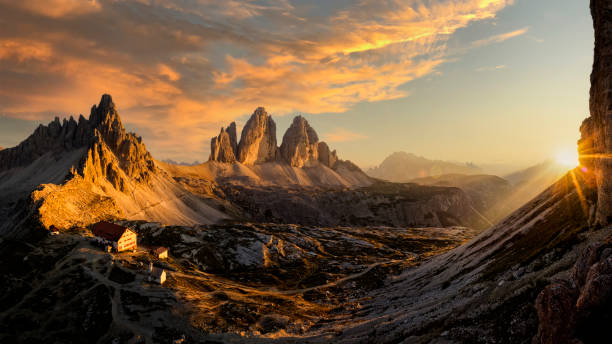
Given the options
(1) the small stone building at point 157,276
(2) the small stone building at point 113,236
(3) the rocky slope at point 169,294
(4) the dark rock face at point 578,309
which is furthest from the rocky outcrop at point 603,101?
(2) the small stone building at point 113,236

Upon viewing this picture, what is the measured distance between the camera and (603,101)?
47.7 meters

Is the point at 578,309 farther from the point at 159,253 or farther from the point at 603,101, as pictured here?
the point at 159,253

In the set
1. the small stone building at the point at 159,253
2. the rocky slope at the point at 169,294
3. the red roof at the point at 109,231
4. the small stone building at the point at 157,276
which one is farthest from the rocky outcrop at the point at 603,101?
the red roof at the point at 109,231

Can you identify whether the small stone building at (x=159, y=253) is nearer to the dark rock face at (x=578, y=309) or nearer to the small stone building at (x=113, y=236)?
the small stone building at (x=113, y=236)

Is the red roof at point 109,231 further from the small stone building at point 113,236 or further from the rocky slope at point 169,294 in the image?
the rocky slope at point 169,294

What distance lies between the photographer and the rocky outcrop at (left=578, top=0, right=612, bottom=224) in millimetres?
45875

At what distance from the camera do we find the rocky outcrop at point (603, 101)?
45.9m

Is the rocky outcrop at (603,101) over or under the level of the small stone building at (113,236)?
over

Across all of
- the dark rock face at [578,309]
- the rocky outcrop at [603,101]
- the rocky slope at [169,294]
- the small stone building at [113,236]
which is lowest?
the rocky slope at [169,294]

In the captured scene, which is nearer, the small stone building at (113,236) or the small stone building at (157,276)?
the small stone building at (157,276)

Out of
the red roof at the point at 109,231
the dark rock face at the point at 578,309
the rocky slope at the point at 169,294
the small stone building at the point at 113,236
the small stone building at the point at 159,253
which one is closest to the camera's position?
the dark rock face at the point at 578,309

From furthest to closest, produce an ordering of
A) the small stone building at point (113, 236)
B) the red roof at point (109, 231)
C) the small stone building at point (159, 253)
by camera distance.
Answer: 1. the small stone building at point (159, 253)
2. the red roof at point (109, 231)
3. the small stone building at point (113, 236)

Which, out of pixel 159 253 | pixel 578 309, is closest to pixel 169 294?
pixel 159 253

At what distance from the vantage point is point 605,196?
45.8 meters
